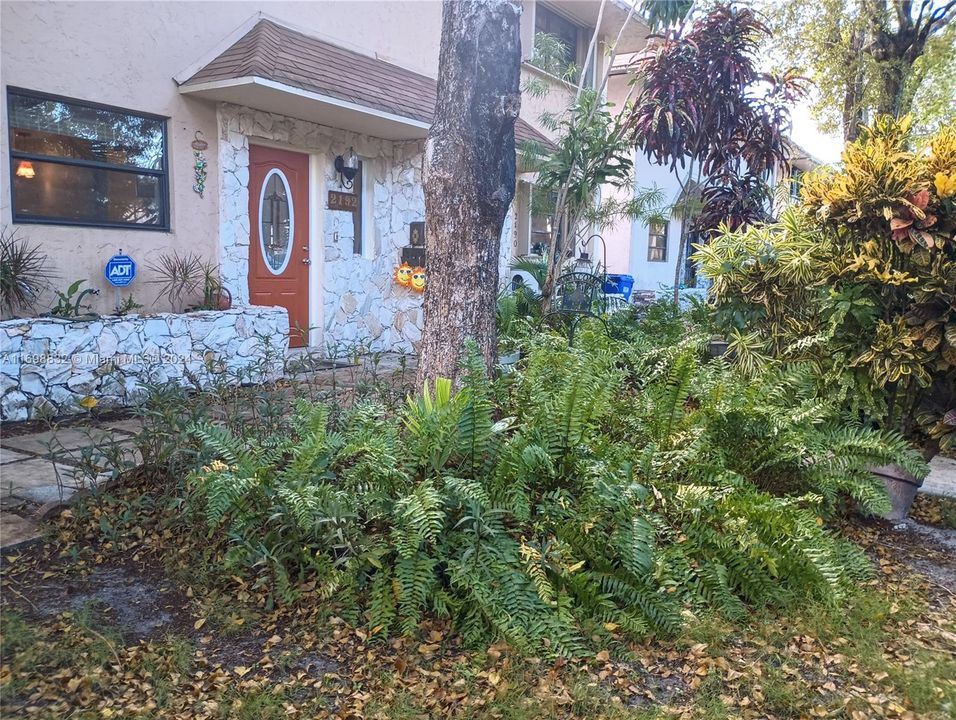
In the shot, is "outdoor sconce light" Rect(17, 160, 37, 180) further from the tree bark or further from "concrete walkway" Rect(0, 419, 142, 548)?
the tree bark

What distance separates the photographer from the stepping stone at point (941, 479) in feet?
16.4

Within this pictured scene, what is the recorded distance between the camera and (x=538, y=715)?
101 inches

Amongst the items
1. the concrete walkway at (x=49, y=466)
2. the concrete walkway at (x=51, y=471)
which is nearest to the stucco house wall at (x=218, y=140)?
the concrete walkway at (x=49, y=466)

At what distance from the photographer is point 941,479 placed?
207 inches

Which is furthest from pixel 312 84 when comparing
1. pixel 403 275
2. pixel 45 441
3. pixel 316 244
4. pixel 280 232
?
pixel 45 441

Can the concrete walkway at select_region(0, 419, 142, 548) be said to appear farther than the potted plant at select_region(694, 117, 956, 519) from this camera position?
No

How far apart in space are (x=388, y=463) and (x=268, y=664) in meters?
0.90

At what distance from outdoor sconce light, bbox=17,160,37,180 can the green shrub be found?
3.78 m

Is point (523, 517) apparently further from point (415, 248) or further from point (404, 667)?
point (415, 248)

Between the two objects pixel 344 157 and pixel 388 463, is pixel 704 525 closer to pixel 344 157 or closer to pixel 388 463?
pixel 388 463

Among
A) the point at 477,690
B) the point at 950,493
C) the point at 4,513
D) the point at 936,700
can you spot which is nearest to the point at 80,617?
the point at 4,513

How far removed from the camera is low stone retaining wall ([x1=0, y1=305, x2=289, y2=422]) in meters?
5.33

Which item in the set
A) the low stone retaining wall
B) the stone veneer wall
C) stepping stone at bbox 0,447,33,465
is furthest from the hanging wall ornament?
stepping stone at bbox 0,447,33,465

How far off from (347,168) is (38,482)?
17.7 ft
